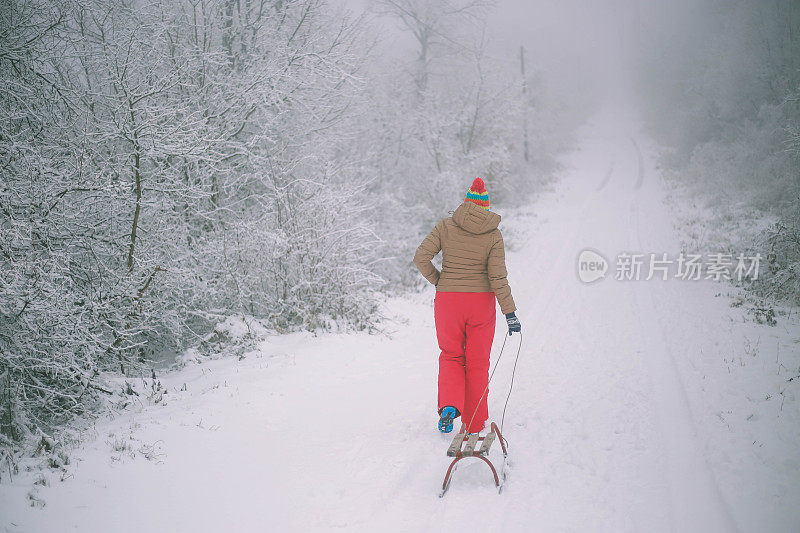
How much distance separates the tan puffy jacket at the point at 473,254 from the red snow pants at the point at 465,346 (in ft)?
0.41

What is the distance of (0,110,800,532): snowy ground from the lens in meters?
2.96

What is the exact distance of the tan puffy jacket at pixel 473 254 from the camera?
380cm

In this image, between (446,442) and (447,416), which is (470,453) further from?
(446,442)

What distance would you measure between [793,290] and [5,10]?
12472 mm

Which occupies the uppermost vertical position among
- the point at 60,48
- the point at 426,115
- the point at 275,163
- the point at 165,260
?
the point at 426,115

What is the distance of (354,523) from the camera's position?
9.66 feet

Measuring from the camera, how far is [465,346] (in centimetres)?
409

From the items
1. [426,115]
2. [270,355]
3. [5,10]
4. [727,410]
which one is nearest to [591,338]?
[727,410]

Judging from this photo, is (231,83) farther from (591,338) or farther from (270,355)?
(591,338)

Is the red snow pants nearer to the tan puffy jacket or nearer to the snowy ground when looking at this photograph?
the tan puffy jacket
